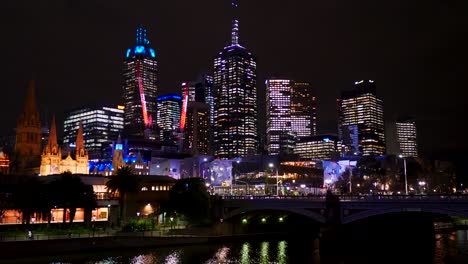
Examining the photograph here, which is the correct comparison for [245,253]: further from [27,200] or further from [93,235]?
[27,200]

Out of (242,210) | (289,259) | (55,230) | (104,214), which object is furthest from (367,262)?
(104,214)

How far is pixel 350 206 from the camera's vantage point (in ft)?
302

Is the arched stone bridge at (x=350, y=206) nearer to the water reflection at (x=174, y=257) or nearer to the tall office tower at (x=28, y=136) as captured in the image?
the water reflection at (x=174, y=257)

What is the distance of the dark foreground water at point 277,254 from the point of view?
78500 millimetres

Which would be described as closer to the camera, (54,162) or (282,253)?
(282,253)

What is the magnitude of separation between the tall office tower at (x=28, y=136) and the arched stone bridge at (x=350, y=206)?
89.5 meters

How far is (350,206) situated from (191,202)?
3559 centimetres

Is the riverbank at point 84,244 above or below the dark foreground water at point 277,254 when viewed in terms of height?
above

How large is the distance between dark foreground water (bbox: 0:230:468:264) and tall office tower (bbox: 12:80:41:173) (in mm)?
104159

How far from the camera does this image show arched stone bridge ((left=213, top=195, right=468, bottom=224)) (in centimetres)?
7912

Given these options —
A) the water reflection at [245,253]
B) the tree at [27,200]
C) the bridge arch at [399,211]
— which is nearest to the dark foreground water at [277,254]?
the water reflection at [245,253]

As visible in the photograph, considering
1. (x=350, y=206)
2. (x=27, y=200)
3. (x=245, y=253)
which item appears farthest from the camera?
(x=27, y=200)

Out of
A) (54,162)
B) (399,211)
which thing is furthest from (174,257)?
(54,162)

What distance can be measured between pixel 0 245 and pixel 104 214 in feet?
142
